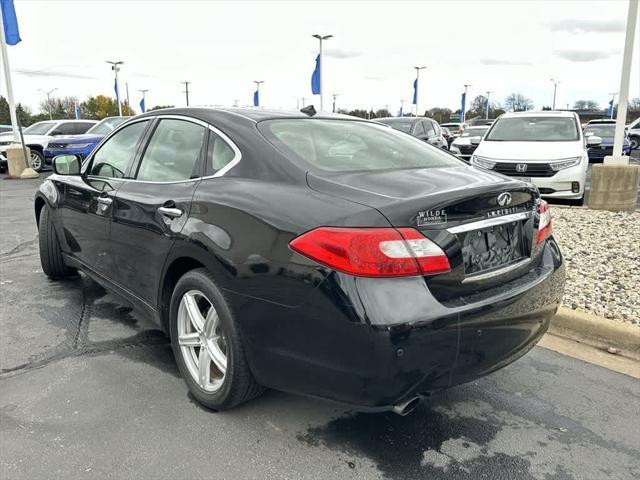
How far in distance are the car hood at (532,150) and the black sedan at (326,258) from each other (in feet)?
19.4

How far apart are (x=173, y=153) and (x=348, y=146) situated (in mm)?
1049

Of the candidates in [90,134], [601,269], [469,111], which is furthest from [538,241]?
[469,111]

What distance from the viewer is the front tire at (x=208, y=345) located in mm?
2479

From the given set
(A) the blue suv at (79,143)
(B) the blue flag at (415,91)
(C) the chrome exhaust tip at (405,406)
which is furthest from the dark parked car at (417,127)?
(B) the blue flag at (415,91)

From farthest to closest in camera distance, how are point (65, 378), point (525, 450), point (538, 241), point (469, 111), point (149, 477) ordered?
1. point (469, 111)
2. point (65, 378)
3. point (538, 241)
4. point (525, 450)
5. point (149, 477)

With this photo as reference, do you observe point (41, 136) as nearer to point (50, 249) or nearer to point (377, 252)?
point (50, 249)

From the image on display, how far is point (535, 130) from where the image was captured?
384 inches

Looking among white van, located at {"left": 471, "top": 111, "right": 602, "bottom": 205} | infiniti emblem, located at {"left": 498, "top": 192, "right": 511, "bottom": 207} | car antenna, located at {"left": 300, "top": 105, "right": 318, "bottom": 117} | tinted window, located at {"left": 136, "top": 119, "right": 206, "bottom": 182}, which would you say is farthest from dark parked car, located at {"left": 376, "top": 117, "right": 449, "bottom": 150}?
infiniti emblem, located at {"left": 498, "top": 192, "right": 511, "bottom": 207}

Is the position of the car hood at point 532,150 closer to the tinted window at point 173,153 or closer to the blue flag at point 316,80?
the tinted window at point 173,153

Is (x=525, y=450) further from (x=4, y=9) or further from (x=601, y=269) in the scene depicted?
(x=4, y=9)

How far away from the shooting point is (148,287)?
3.10m

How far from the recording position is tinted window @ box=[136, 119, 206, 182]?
9.78 feet

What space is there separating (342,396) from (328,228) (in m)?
0.69

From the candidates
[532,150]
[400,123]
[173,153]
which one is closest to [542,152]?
[532,150]
